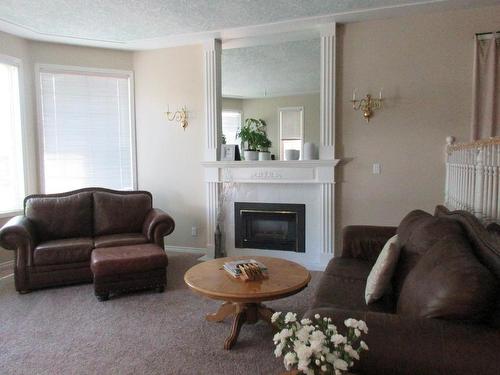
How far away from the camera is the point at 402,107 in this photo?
376cm

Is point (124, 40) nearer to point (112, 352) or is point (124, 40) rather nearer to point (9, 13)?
Answer: point (9, 13)

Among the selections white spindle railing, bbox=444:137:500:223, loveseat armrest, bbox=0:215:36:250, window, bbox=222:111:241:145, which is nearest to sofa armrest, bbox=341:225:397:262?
white spindle railing, bbox=444:137:500:223

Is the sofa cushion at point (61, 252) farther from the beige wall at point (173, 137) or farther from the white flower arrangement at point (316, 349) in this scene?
the white flower arrangement at point (316, 349)

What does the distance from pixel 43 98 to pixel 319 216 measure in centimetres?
386

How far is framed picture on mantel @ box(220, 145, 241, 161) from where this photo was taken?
4.45 meters

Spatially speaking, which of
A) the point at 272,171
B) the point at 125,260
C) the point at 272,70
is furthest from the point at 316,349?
the point at 272,70

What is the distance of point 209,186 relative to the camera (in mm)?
4484

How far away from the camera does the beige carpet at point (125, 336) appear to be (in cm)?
216

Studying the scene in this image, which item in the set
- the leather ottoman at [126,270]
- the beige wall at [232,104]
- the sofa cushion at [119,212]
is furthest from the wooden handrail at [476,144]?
the beige wall at [232,104]

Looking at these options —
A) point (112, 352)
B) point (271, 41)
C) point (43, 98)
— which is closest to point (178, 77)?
point (271, 41)

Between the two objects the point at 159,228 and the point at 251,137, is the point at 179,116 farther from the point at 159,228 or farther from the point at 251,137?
the point at 159,228

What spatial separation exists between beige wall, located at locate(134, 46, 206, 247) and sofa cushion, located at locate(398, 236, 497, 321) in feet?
11.0

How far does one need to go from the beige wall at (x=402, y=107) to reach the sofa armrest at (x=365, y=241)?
105 cm

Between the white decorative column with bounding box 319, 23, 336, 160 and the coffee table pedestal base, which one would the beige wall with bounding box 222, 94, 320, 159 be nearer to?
the white decorative column with bounding box 319, 23, 336, 160
